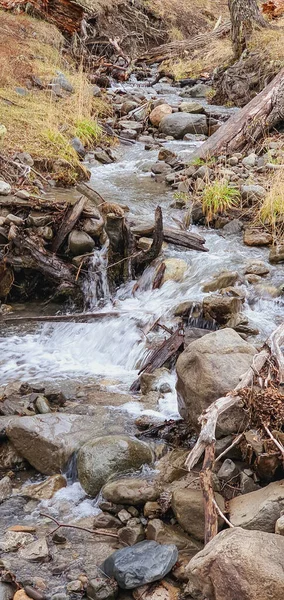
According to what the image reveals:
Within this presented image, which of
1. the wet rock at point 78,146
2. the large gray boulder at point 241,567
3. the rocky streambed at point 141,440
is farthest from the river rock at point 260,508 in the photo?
the wet rock at point 78,146

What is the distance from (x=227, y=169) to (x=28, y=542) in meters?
5.80

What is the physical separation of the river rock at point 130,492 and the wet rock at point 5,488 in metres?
0.55

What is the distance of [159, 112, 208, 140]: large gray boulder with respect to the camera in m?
10.5

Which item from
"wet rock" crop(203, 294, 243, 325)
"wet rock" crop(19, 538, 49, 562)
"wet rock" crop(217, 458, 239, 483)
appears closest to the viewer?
"wet rock" crop(19, 538, 49, 562)

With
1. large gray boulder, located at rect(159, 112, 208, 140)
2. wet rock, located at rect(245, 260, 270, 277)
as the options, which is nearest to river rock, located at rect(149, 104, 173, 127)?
large gray boulder, located at rect(159, 112, 208, 140)

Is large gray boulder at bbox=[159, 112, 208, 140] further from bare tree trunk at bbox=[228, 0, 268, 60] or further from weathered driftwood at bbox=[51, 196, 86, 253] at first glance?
weathered driftwood at bbox=[51, 196, 86, 253]

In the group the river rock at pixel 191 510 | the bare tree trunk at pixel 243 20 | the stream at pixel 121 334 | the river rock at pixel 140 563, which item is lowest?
the stream at pixel 121 334

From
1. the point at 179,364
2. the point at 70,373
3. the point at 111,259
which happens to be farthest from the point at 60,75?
the point at 179,364

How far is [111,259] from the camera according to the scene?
6.04 m

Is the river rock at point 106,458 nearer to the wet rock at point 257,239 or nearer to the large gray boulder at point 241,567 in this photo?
the large gray boulder at point 241,567

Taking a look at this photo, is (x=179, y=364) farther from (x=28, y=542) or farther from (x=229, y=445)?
(x=28, y=542)

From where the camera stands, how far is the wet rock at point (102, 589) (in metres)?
2.58

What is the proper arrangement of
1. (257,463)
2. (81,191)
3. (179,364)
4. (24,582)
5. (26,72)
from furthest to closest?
1. (26,72)
2. (81,191)
3. (179,364)
4. (257,463)
5. (24,582)

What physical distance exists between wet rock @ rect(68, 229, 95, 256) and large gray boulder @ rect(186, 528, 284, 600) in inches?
157
